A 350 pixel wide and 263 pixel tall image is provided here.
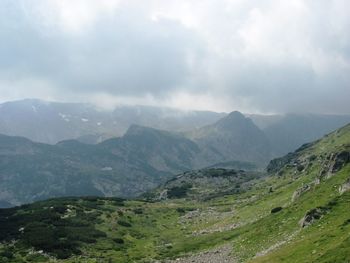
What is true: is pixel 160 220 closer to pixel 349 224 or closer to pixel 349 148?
pixel 349 148

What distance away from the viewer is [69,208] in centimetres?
15862

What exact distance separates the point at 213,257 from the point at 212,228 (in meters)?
42.8

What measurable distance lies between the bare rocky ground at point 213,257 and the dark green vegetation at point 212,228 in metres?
1.63

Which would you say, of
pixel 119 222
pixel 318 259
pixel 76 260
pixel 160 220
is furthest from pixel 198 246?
pixel 318 259

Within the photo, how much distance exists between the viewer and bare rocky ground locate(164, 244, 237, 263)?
90.8 metres

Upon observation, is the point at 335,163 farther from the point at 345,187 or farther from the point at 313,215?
the point at 313,215

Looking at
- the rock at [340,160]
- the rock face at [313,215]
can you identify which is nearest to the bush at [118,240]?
the rock at [340,160]

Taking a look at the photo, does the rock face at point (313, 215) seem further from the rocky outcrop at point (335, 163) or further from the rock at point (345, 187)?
the rocky outcrop at point (335, 163)

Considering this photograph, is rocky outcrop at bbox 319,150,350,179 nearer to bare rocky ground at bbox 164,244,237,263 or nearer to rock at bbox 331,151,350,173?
rock at bbox 331,151,350,173

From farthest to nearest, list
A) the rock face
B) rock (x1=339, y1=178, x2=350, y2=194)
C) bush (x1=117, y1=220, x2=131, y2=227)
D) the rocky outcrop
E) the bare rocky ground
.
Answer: bush (x1=117, y1=220, x2=131, y2=227) → the rocky outcrop → the bare rocky ground → rock (x1=339, y1=178, x2=350, y2=194) → the rock face

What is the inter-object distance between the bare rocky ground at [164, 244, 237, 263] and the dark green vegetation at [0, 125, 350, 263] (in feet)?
5.33

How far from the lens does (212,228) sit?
5492 inches

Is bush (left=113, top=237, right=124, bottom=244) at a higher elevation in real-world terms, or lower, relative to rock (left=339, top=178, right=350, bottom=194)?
lower

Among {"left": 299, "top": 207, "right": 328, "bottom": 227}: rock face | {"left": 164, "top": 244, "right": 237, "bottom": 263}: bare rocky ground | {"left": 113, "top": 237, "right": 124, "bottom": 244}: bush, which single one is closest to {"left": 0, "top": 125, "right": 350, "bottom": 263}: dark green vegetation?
{"left": 299, "top": 207, "right": 328, "bottom": 227}: rock face
